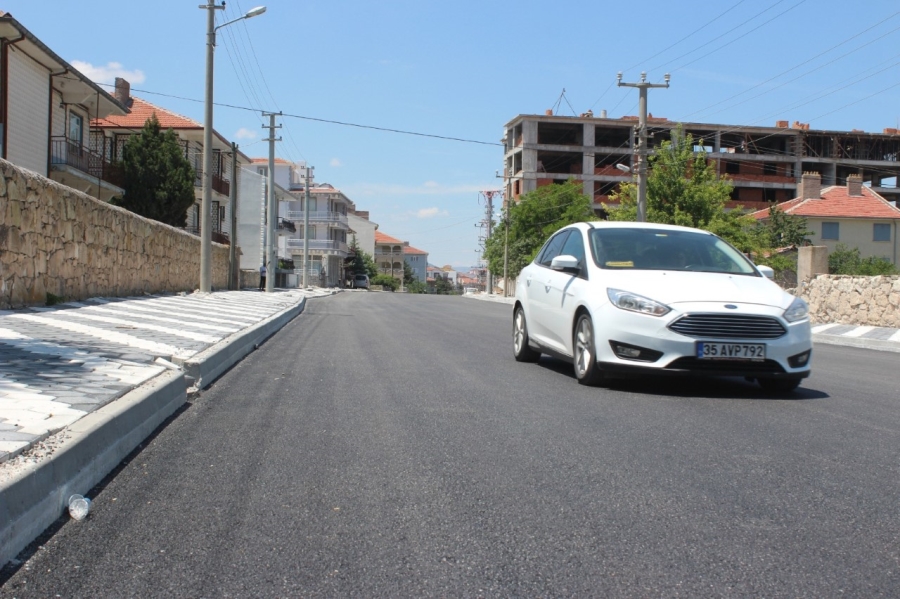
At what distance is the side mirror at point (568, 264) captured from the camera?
801cm

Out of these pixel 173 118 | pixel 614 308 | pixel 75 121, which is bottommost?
pixel 614 308

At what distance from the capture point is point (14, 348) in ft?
23.5

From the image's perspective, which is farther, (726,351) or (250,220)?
(250,220)

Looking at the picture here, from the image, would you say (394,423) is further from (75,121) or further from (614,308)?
(75,121)

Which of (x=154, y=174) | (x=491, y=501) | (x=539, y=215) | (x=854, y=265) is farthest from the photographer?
(x=539, y=215)

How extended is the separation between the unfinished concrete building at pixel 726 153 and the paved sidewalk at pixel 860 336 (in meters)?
64.5

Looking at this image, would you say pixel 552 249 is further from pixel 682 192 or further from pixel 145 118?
pixel 145 118

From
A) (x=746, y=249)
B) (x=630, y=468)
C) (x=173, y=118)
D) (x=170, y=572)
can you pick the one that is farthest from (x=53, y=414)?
(x=173, y=118)

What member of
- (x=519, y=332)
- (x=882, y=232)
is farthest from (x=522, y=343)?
(x=882, y=232)

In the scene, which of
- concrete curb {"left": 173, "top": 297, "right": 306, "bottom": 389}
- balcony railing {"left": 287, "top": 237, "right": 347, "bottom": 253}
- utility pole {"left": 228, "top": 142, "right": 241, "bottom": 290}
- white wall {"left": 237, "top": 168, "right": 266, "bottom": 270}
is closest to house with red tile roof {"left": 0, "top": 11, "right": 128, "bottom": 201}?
utility pole {"left": 228, "top": 142, "right": 241, "bottom": 290}

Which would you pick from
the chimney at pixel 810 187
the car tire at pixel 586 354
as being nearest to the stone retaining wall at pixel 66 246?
the car tire at pixel 586 354

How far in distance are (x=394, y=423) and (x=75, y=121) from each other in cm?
3240

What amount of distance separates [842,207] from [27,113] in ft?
186

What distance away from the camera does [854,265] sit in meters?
52.0
